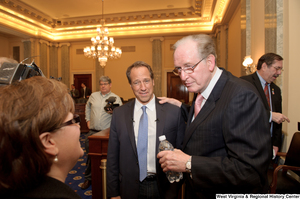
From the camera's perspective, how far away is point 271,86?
2.84 metres

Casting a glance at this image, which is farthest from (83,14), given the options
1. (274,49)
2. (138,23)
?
(274,49)

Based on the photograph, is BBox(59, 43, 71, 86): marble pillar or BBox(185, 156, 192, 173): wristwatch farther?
BBox(59, 43, 71, 86): marble pillar

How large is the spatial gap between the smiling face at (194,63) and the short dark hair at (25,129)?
876mm

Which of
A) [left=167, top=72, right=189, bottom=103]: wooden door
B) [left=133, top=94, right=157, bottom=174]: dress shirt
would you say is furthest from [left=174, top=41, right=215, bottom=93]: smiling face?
[left=167, top=72, right=189, bottom=103]: wooden door

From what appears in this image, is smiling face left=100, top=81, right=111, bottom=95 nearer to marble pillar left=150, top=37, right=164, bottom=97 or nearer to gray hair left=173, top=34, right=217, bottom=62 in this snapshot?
gray hair left=173, top=34, right=217, bottom=62

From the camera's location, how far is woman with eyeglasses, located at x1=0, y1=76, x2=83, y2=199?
0.67 metres

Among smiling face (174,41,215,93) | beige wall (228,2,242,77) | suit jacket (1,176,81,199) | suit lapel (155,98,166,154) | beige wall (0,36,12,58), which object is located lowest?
suit jacket (1,176,81,199)

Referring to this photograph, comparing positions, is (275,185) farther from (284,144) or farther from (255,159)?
(255,159)

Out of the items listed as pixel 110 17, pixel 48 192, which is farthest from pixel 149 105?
pixel 110 17

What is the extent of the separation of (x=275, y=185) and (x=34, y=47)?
41.8 ft

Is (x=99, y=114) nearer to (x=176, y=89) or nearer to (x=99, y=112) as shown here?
(x=99, y=112)

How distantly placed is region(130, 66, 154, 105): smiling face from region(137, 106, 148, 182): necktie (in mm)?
201

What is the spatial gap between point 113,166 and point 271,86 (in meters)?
2.60

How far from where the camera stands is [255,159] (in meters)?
0.98
